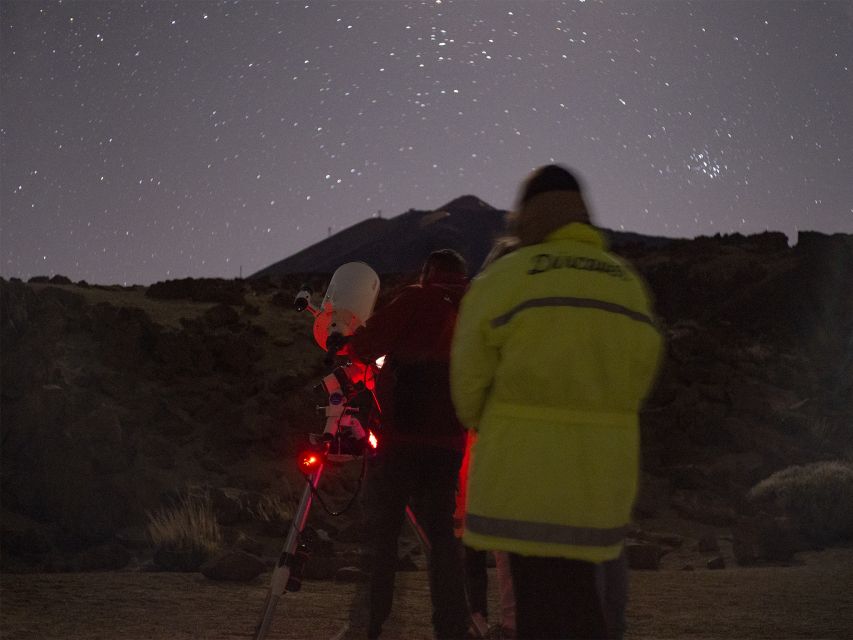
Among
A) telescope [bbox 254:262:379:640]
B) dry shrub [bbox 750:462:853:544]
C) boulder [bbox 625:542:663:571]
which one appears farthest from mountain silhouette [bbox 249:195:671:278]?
telescope [bbox 254:262:379:640]

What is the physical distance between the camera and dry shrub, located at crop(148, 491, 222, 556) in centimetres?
850

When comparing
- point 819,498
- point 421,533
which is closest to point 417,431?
point 421,533

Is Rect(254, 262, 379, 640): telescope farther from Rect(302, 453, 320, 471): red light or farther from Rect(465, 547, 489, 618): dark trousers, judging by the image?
Rect(465, 547, 489, 618): dark trousers

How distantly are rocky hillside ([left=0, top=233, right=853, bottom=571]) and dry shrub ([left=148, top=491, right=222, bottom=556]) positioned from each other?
0.32m

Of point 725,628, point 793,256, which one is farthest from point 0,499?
point 793,256

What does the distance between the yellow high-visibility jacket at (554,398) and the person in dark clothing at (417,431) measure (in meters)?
1.62

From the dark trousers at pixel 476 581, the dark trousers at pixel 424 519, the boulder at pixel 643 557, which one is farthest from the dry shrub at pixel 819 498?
A: the dark trousers at pixel 424 519

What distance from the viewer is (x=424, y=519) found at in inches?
165

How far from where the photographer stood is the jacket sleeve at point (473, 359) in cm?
247

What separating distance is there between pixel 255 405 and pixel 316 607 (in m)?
11.8

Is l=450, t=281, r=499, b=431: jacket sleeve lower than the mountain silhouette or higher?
lower

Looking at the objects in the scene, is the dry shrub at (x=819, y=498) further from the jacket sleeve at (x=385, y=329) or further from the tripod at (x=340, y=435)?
the jacket sleeve at (x=385, y=329)

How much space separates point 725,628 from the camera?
18.8ft

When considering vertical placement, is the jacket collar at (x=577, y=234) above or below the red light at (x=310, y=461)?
above
